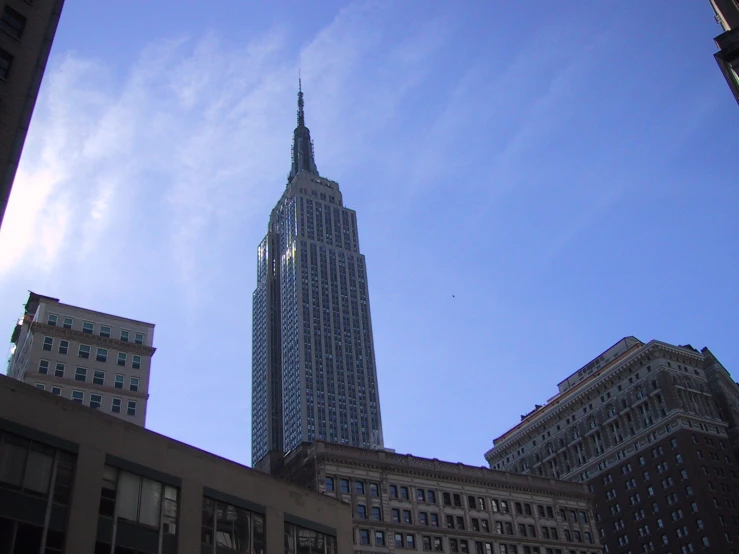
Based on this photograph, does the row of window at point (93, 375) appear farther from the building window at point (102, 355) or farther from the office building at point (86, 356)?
the building window at point (102, 355)

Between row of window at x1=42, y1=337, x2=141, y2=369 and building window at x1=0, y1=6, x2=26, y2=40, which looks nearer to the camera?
building window at x1=0, y1=6, x2=26, y2=40

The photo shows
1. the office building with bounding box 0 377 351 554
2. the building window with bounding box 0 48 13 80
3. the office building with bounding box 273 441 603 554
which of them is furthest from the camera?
the office building with bounding box 273 441 603 554

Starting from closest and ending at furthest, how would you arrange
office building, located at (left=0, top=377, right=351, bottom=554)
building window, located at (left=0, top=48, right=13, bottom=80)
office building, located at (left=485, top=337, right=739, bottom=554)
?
office building, located at (left=0, top=377, right=351, bottom=554) < building window, located at (left=0, top=48, right=13, bottom=80) < office building, located at (left=485, top=337, right=739, bottom=554)

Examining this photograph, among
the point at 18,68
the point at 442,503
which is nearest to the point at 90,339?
the point at 442,503

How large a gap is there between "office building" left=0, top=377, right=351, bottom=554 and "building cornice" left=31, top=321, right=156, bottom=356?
54.8 meters

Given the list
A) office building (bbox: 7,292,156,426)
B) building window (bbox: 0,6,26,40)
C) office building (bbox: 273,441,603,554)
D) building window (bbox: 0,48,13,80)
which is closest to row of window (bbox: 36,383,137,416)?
office building (bbox: 7,292,156,426)

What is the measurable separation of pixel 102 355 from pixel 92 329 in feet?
11.0

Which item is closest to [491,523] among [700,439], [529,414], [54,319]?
[54,319]

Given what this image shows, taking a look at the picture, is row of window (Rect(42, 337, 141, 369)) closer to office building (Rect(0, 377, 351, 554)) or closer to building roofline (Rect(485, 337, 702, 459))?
office building (Rect(0, 377, 351, 554))

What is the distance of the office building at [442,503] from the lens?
88188mm

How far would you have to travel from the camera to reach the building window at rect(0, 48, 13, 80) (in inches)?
1649

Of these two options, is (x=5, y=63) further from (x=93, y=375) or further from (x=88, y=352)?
(x=88, y=352)

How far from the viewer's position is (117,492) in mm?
36938

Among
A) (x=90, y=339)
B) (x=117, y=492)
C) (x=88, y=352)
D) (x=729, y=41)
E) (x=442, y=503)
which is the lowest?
(x=117, y=492)
